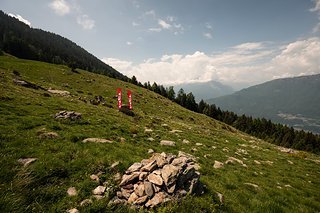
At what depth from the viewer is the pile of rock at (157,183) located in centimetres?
818

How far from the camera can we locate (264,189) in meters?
12.3

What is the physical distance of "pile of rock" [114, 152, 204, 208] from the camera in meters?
8.18

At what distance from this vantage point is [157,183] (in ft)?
28.1

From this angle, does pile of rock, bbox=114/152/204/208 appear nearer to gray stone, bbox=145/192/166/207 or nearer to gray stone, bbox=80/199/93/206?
gray stone, bbox=145/192/166/207

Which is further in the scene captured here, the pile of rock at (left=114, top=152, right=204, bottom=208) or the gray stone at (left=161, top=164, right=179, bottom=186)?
the gray stone at (left=161, top=164, right=179, bottom=186)

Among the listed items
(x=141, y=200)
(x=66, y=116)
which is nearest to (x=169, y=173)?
(x=141, y=200)

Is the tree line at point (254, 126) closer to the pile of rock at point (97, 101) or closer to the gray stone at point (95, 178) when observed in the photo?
the pile of rock at point (97, 101)

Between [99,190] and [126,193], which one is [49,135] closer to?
[99,190]

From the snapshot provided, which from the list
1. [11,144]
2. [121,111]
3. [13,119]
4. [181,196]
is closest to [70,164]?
[11,144]

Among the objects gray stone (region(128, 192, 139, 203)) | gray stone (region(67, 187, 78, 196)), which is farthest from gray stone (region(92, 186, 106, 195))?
gray stone (region(128, 192, 139, 203))

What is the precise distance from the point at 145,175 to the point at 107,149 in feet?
15.6

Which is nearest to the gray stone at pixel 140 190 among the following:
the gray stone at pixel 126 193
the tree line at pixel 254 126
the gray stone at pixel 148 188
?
the gray stone at pixel 148 188

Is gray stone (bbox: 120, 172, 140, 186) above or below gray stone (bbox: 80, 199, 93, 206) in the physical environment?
above

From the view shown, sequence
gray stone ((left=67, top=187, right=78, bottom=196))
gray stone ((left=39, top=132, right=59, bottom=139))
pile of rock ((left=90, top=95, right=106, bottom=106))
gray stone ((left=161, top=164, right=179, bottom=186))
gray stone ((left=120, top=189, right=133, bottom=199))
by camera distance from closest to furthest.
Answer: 1. gray stone ((left=67, top=187, right=78, bottom=196))
2. gray stone ((left=120, top=189, right=133, bottom=199))
3. gray stone ((left=161, top=164, right=179, bottom=186))
4. gray stone ((left=39, top=132, right=59, bottom=139))
5. pile of rock ((left=90, top=95, right=106, bottom=106))
